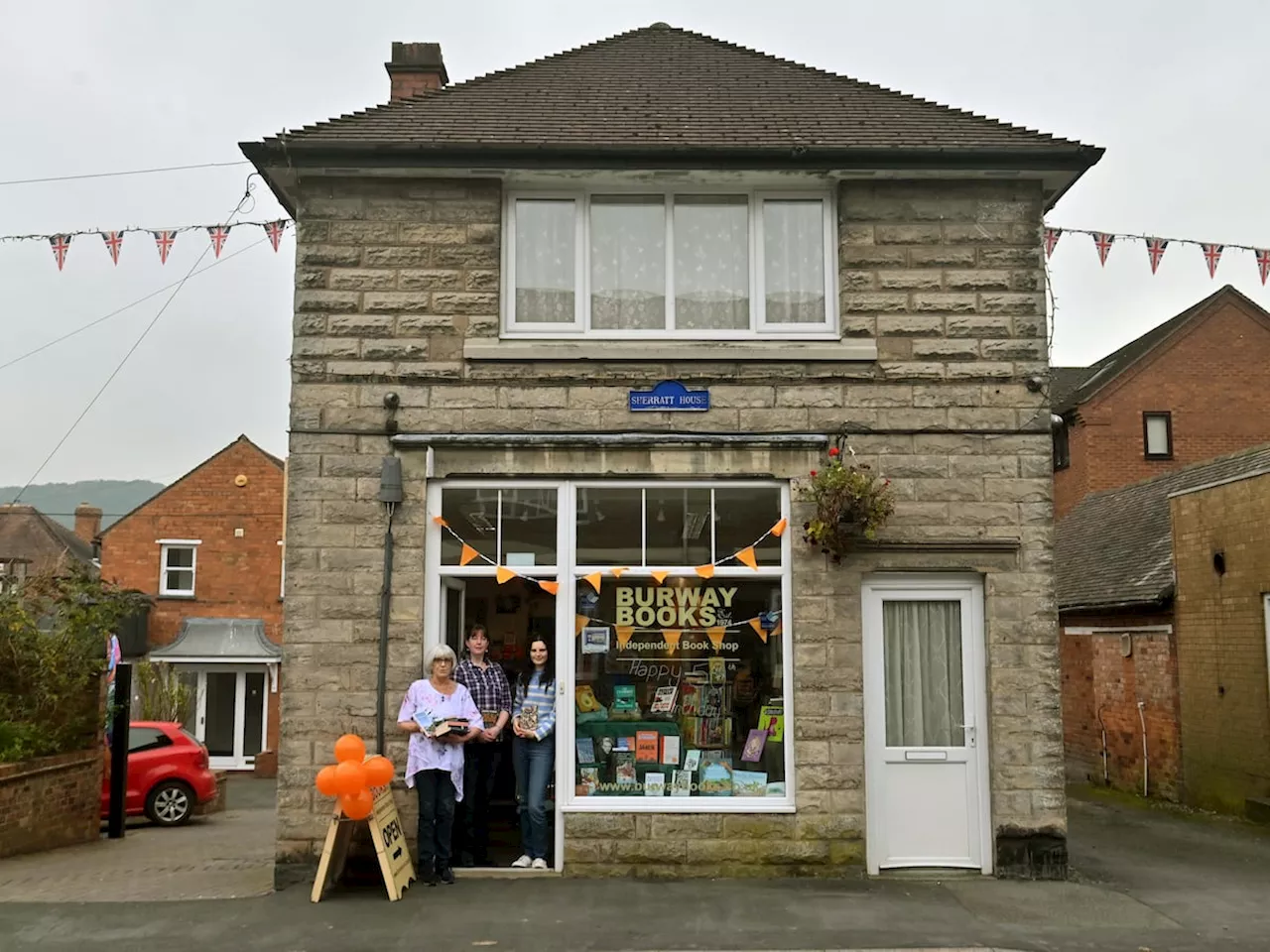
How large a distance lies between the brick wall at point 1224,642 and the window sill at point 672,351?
642cm

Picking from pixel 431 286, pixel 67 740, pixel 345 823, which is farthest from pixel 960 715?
pixel 67 740

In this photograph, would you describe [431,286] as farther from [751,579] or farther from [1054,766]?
[1054,766]

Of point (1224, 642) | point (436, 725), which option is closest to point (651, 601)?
point (436, 725)

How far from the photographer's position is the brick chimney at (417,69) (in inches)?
480

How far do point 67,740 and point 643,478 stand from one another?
25.8ft

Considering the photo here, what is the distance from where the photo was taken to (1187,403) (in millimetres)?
26438

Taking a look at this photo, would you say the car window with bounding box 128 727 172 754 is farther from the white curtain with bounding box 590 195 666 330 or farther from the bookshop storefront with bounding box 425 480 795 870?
the white curtain with bounding box 590 195 666 330

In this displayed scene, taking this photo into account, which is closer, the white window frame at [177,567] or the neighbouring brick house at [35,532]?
the white window frame at [177,567]

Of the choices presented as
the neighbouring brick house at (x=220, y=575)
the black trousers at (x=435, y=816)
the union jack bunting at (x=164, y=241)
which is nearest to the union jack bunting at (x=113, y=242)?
the union jack bunting at (x=164, y=241)

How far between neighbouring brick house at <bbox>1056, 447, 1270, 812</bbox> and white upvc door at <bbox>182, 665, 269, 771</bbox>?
1976 cm

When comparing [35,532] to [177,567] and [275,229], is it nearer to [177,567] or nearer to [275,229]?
[177,567]

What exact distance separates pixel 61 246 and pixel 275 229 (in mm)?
2438

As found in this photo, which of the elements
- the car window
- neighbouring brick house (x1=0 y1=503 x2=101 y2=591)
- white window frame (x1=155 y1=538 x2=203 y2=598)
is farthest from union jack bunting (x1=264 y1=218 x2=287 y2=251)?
neighbouring brick house (x1=0 y1=503 x2=101 y2=591)

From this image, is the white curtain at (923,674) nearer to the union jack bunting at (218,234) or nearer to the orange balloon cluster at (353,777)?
the orange balloon cluster at (353,777)
